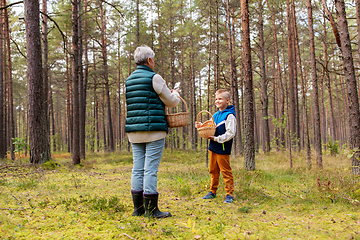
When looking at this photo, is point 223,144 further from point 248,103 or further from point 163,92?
point 248,103

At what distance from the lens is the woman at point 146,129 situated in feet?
10.1

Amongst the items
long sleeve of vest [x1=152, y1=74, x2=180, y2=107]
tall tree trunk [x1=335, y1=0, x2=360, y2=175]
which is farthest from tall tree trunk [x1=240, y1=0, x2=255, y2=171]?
long sleeve of vest [x1=152, y1=74, x2=180, y2=107]

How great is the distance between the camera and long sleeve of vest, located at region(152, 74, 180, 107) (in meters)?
3.13

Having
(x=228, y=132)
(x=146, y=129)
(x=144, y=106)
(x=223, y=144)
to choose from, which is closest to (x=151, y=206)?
(x=146, y=129)

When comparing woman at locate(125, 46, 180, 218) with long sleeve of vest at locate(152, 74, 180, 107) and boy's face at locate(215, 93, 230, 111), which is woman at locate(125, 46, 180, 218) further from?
boy's face at locate(215, 93, 230, 111)

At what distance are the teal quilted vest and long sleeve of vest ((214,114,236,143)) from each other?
1269mm

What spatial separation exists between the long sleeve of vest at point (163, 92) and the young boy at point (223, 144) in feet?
3.54

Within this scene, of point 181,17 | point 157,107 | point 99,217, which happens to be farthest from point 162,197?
point 181,17

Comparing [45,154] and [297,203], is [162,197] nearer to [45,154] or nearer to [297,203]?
[297,203]

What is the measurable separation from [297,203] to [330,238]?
1.52 metres

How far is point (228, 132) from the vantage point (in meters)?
3.98

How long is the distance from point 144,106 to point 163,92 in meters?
0.35

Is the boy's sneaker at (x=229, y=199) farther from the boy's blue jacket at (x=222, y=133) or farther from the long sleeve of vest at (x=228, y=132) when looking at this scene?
the long sleeve of vest at (x=228, y=132)

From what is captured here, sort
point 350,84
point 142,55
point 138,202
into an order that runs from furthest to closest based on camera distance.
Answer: point 350,84 < point 142,55 < point 138,202
